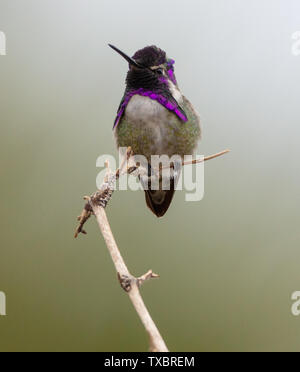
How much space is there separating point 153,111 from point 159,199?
323 millimetres

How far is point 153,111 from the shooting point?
3.81 ft

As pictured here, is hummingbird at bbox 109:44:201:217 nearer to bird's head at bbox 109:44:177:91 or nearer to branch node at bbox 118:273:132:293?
bird's head at bbox 109:44:177:91

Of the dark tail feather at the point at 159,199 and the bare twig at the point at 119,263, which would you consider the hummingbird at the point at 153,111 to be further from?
the bare twig at the point at 119,263

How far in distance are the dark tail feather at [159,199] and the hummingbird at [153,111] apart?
11cm

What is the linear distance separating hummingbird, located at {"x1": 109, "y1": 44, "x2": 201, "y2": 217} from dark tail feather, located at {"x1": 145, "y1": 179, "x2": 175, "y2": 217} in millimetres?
105

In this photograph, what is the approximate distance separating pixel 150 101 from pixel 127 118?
0.09m

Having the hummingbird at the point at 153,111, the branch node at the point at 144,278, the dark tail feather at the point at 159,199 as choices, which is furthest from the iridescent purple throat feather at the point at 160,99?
the branch node at the point at 144,278

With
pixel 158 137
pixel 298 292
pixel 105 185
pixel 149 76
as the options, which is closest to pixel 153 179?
pixel 158 137

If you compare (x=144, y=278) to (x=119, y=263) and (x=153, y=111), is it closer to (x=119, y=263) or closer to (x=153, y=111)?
(x=119, y=263)

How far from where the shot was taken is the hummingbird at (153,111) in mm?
1151

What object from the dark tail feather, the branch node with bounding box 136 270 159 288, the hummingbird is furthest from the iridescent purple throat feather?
the branch node with bounding box 136 270 159 288

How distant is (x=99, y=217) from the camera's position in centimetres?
73

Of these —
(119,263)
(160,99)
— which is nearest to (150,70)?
(160,99)

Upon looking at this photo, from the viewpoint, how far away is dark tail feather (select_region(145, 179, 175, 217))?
133cm
